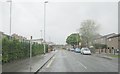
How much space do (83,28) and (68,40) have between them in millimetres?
76838

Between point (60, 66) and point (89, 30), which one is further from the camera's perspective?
point (89, 30)

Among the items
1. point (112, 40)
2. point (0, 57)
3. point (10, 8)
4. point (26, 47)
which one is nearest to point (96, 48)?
point (112, 40)

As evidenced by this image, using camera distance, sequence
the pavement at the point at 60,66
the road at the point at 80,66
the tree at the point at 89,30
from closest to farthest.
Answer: the pavement at the point at 60,66, the road at the point at 80,66, the tree at the point at 89,30

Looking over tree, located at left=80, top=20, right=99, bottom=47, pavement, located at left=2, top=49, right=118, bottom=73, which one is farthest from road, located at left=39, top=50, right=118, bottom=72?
tree, located at left=80, top=20, right=99, bottom=47

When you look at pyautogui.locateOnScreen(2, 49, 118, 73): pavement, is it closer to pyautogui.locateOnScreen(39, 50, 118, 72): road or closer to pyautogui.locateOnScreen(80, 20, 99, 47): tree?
pyautogui.locateOnScreen(39, 50, 118, 72): road

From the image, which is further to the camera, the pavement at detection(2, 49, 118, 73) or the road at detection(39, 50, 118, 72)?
the road at detection(39, 50, 118, 72)

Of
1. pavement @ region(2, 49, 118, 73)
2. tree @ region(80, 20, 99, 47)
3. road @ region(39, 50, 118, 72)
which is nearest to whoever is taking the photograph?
pavement @ region(2, 49, 118, 73)

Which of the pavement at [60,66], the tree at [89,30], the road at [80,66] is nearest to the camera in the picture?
the pavement at [60,66]

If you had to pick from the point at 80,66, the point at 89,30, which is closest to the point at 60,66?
the point at 80,66

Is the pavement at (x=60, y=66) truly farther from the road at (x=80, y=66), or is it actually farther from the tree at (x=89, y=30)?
the tree at (x=89, y=30)

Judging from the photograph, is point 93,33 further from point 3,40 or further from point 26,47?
point 3,40

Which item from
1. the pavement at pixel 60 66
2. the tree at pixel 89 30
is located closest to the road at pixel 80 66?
the pavement at pixel 60 66

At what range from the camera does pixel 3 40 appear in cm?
2120

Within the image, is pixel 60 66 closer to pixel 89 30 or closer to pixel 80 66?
pixel 80 66
